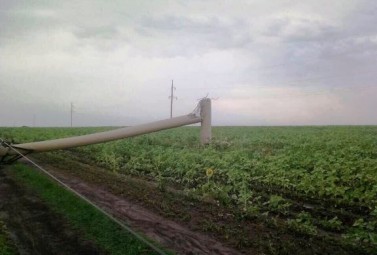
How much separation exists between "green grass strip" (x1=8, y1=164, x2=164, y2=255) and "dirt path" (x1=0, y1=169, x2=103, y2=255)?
0.53 feet

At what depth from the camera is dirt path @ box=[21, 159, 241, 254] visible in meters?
5.40

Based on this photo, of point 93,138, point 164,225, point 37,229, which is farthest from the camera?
point 93,138

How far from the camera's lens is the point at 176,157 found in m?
12.3

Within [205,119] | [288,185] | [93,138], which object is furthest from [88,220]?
[205,119]

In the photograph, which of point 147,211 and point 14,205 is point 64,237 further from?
point 14,205

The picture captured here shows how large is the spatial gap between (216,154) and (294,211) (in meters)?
5.45

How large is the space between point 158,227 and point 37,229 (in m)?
2.01

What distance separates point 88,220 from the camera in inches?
259

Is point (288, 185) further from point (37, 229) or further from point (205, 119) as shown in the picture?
point (205, 119)

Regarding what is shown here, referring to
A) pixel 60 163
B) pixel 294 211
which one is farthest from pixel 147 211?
pixel 60 163

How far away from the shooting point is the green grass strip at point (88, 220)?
5.44 meters

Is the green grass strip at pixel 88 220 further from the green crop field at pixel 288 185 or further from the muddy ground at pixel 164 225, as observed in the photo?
the green crop field at pixel 288 185

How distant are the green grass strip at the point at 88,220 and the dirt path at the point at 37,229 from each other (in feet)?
0.53

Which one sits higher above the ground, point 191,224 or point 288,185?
point 288,185
